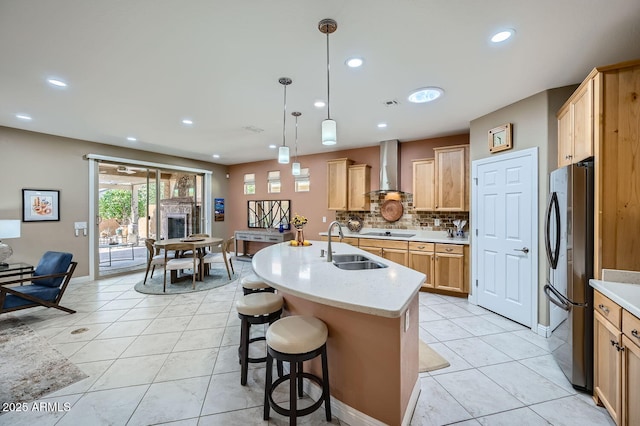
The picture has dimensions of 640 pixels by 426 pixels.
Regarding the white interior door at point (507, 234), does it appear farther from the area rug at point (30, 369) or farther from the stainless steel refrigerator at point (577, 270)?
the area rug at point (30, 369)

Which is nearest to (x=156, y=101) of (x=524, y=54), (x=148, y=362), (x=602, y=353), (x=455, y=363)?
(x=148, y=362)

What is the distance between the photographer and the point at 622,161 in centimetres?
187

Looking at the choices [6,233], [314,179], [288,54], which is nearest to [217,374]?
[288,54]

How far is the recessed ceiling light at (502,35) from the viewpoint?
191 cm

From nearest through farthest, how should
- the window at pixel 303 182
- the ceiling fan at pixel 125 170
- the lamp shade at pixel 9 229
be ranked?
1. the lamp shade at pixel 9 229
2. the ceiling fan at pixel 125 170
3. the window at pixel 303 182

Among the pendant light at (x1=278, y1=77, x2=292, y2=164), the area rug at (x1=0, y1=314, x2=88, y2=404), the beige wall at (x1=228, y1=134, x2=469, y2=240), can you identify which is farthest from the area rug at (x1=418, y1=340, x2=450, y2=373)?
the beige wall at (x1=228, y1=134, x2=469, y2=240)

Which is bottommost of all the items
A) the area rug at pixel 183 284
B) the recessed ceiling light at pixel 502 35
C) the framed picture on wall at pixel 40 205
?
the area rug at pixel 183 284

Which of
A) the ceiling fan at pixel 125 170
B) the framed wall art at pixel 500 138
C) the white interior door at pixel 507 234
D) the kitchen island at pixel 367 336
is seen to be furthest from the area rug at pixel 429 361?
the ceiling fan at pixel 125 170

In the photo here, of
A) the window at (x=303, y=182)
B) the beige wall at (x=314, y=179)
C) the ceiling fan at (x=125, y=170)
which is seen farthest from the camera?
the window at (x=303, y=182)

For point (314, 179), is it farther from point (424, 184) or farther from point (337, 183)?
point (424, 184)

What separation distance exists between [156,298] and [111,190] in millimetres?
3046

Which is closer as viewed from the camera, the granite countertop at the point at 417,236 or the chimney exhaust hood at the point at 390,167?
the granite countertop at the point at 417,236

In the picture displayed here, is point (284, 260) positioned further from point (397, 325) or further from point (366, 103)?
point (366, 103)

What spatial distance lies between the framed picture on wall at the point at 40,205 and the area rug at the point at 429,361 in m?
5.94
